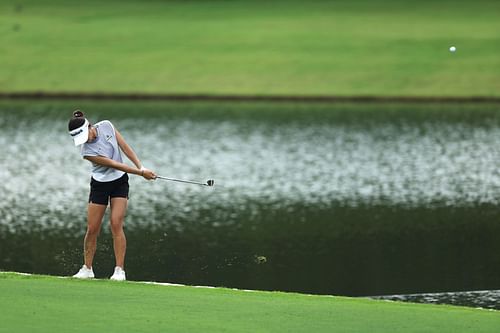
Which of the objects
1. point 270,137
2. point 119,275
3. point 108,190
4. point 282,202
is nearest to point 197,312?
point 119,275

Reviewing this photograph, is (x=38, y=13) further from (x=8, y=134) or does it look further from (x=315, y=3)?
(x=8, y=134)

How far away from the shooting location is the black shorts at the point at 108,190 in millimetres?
14250

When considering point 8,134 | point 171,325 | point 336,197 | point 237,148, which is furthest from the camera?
point 8,134

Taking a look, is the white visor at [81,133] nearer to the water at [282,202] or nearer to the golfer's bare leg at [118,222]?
the golfer's bare leg at [118,222]

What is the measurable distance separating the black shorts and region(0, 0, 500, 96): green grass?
123ft

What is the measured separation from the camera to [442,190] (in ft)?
92.1

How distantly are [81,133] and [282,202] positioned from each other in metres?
13.1

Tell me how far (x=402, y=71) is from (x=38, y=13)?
26.7 metres

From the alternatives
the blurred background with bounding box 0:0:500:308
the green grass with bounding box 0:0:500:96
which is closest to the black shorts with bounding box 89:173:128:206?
the blurred background with bounding box 0:0:500:308

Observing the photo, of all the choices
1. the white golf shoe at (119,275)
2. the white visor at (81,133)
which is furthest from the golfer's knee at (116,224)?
the white visor at (81,133)

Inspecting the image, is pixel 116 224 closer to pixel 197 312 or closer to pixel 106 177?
pixel 106 177

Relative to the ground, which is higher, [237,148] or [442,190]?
[237,148]

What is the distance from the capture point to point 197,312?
38.9 ft

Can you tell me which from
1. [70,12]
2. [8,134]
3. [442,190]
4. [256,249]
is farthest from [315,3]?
[256,249]
